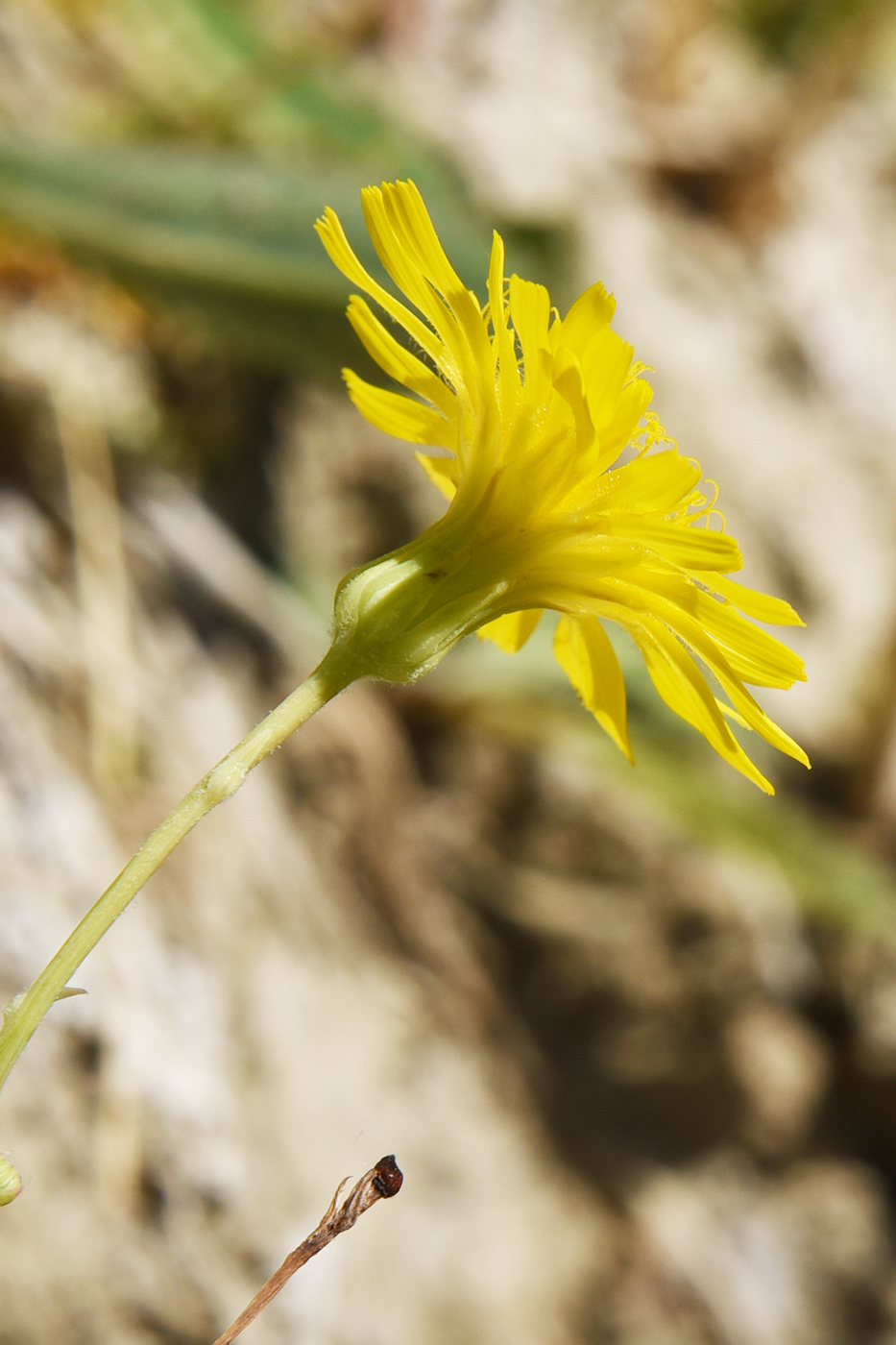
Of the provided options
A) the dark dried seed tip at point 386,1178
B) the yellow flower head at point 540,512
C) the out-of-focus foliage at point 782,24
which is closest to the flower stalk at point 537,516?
the yellow flower head at point 540,512

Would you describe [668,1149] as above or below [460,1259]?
below

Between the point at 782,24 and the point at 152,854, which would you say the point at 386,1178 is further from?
the point at 782,24

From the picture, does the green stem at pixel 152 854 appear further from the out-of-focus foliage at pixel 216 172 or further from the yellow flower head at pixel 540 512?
the out-of-focus foliage at pixel 216 172

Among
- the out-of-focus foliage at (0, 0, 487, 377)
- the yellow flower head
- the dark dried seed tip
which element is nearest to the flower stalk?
the yellow flower head

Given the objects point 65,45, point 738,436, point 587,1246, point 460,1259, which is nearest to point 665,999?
point 587,1246

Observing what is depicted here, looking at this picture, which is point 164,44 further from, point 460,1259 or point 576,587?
point 460,1259

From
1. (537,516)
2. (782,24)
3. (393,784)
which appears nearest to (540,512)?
(537,516)

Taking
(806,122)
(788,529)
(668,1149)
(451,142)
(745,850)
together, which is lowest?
(668,1149)
